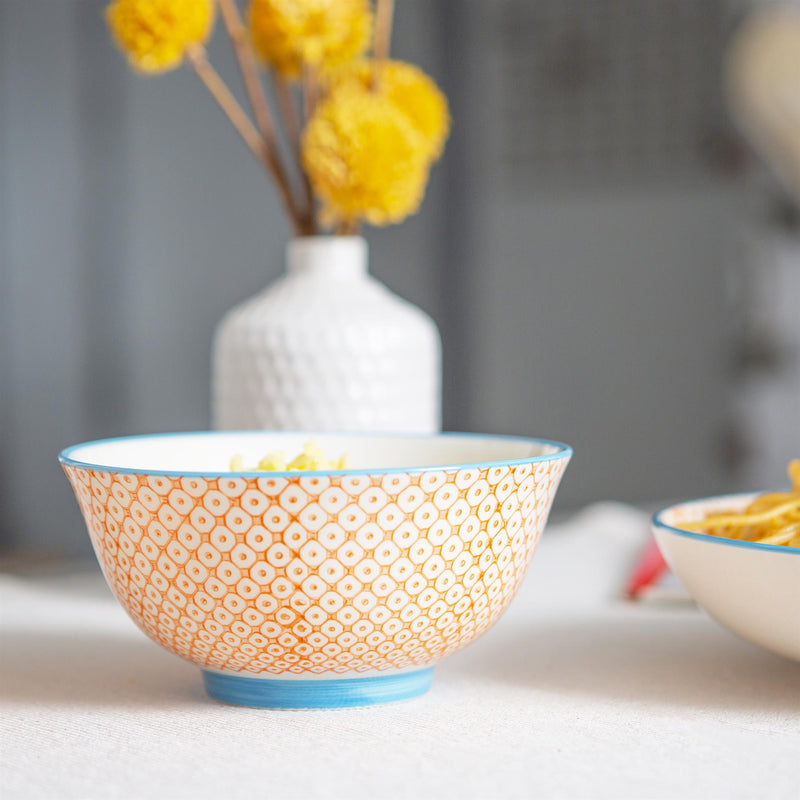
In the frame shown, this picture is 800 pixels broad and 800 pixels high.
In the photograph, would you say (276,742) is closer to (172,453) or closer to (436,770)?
(436,770)

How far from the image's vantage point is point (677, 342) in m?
3.02

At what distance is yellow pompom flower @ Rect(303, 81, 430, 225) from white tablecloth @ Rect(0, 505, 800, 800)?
1.12 feet

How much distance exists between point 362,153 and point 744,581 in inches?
17.8

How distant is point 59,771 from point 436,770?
144 mm

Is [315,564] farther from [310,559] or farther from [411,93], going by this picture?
[411,93]

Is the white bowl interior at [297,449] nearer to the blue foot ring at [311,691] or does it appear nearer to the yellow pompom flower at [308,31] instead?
the blue foot ring at [311,691]

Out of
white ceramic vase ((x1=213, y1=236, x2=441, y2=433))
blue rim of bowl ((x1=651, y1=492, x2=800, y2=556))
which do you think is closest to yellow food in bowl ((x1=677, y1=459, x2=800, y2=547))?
blue rim of bowl ((x1=651, y1=492, x2=800, y2=556))

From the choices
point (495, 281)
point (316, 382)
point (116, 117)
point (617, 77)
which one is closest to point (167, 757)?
point (316, 382)

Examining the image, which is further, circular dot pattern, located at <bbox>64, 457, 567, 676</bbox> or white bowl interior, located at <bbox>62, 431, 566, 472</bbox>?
white bowl interior, located at <bbox>62, 431, 566, 472</bbox>

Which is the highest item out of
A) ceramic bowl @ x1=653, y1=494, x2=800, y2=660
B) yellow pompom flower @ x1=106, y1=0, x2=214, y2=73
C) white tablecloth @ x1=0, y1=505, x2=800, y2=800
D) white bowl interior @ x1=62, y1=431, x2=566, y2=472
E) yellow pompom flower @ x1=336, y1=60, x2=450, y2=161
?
yellow pompom flower @ x1=106, y1=0, x2=214, y2=73

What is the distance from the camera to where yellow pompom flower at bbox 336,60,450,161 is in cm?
93

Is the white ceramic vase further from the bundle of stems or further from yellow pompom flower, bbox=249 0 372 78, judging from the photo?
yellow pompom flower, bbox=249 0 372 78

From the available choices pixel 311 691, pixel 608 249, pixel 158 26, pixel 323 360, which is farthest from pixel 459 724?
pixel 608 249

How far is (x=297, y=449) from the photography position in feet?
2.16
